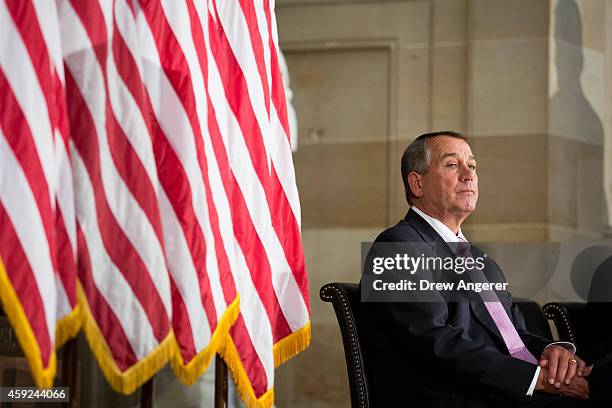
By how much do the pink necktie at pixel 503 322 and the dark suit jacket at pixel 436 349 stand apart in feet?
0.08

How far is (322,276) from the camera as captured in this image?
6.76m

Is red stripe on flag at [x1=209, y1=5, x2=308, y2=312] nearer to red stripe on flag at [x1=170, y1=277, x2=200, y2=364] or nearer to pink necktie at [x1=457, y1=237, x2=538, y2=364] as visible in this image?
red stripe on flag at [x1=170, y1=277, x2=200, y2=364]

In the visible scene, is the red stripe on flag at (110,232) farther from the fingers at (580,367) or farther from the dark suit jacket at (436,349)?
the fingers at (580,367)

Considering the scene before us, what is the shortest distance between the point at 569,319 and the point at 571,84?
2440 millimetres

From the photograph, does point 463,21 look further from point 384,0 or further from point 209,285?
point 209,285

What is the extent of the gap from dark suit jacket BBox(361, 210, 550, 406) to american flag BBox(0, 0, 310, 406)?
1.55ft

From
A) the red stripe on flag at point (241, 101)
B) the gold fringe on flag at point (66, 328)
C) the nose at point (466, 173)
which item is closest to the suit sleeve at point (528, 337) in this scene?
the nose at point (466, 173)

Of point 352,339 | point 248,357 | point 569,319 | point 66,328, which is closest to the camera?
point 66,328

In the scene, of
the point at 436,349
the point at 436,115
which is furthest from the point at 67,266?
Answer: the point at 436,115

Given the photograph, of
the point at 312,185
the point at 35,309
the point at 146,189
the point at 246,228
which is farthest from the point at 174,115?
the point at 312,185

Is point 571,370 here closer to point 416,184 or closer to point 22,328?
point 416,184

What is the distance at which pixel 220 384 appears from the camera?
3.89m

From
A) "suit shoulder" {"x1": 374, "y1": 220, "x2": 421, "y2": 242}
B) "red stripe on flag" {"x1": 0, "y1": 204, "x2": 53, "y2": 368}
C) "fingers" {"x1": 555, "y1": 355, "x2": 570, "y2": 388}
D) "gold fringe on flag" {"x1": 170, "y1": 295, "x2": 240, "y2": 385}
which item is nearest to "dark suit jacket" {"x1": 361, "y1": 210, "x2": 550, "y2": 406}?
"suit shoulder" {"x1": 374, "y1": 220, "x2": 421, "y2": 242}

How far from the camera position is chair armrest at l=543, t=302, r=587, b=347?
14.5ft
